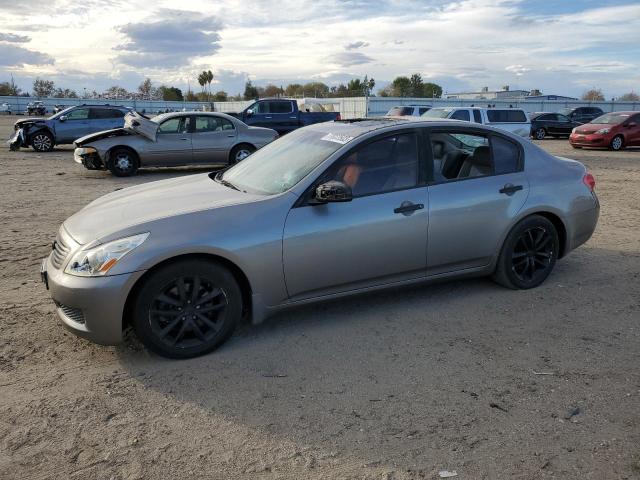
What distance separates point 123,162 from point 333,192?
10.3 m

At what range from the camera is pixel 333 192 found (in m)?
3.97

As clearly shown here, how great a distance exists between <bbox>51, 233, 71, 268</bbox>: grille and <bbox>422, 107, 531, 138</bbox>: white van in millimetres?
15280

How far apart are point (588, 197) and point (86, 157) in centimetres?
1131

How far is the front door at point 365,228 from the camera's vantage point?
404 centimetres

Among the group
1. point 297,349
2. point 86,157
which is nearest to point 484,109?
point 86,157

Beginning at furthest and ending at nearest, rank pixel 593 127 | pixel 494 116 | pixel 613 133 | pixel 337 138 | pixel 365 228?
pixel 593 127 < pixel 613 133 < pixel 494 116 < pixel 337 138 < pixel 365 228

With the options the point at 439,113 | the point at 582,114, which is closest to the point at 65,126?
the point at 439,113

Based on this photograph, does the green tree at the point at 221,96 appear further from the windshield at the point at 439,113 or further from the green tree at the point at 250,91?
the windshield at the point at 439,113

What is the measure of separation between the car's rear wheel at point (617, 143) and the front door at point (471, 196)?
1786 cm

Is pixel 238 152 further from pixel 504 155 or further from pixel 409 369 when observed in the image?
pixel 409 369

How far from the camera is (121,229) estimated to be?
12.3 feet

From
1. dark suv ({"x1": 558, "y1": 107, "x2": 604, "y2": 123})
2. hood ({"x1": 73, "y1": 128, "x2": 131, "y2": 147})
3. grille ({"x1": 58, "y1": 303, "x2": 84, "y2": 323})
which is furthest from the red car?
grille ({"x1": 58, "y1": 303, "x2": 84, "y2": 323})

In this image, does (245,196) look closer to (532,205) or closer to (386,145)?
(386,145)

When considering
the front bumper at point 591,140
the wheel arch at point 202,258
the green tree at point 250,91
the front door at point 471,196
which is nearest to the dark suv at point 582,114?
the front bumper at point 591,140
